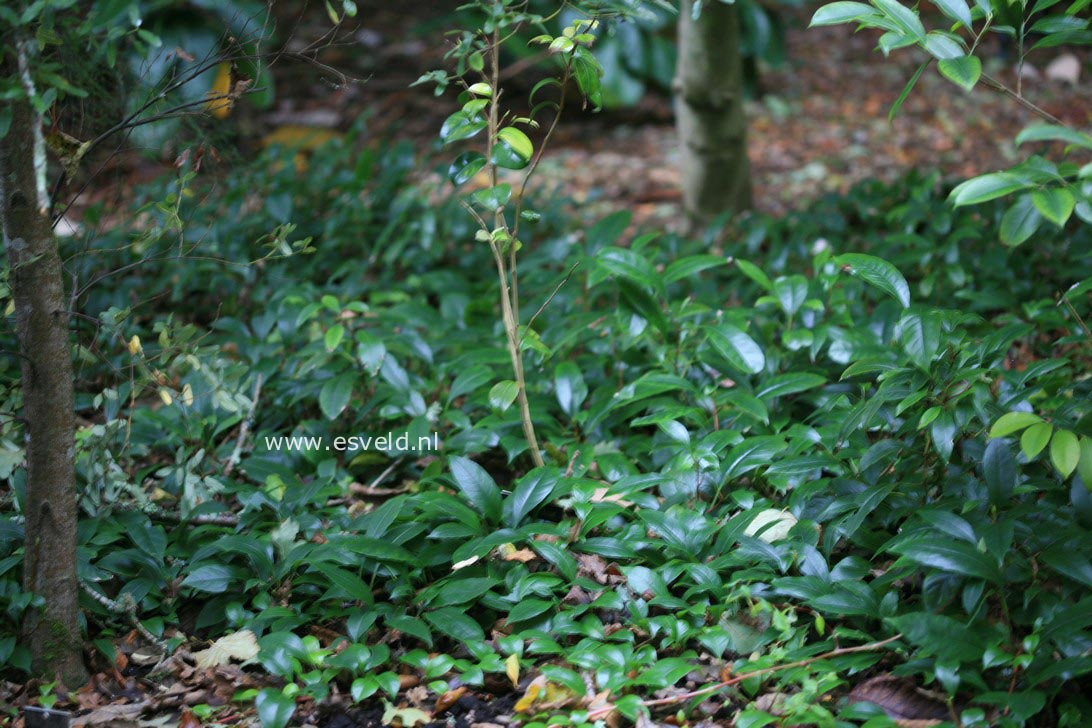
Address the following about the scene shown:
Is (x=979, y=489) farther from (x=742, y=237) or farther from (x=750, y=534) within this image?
(x=742, y=237)

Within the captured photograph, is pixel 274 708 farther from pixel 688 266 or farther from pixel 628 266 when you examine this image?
pixel 688 266

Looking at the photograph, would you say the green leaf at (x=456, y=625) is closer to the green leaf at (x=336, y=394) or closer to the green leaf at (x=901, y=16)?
the green leaf at (x=336, y=394)

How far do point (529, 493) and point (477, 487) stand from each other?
0.44 ft

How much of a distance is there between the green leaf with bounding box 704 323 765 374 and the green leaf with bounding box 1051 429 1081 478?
99cm

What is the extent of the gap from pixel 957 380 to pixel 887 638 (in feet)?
1.94

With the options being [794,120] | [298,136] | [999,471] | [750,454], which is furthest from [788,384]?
[298,136]

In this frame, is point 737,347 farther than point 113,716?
Yes

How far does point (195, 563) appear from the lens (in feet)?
7.32

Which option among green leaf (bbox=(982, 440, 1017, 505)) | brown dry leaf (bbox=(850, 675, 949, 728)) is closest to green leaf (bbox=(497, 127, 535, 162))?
green leaf (bbox=(982, 440, 1017, 505))

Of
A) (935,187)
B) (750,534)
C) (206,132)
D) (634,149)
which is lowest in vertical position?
(750,534)

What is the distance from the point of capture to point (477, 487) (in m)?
2.35

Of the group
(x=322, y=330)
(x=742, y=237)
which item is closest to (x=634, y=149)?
(x=742, y=237)

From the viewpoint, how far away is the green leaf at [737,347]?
8.75ft

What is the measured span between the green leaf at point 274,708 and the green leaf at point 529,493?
2.15ft
